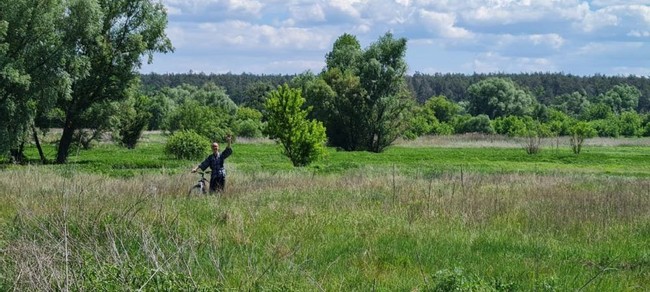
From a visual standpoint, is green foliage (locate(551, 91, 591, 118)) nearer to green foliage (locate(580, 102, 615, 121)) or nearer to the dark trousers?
green foliage (locate(580, 102, 615, 121))

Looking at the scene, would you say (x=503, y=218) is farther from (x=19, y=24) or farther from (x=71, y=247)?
(x=19, y=24)

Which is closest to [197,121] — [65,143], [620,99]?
[65,143]

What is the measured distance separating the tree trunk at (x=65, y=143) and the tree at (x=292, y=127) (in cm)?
1393

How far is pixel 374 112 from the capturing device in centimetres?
6112

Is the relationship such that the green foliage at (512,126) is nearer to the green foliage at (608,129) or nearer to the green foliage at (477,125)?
the green foliage at (477,125)

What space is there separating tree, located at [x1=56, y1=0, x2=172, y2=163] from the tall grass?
22.7m

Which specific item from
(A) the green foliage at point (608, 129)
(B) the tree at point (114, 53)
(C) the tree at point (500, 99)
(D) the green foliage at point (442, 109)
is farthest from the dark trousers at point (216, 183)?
(C) the tree at point (500, 99)

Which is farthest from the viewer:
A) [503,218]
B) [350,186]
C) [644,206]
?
[350,186]

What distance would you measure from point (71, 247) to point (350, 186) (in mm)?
12651

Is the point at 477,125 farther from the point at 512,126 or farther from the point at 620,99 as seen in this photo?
the point at 620,99

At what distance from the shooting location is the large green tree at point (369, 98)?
2392 inches

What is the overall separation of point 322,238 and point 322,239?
55mm

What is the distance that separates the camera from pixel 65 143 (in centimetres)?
4188

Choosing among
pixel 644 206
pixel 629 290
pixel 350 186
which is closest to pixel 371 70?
pixel 350 186
